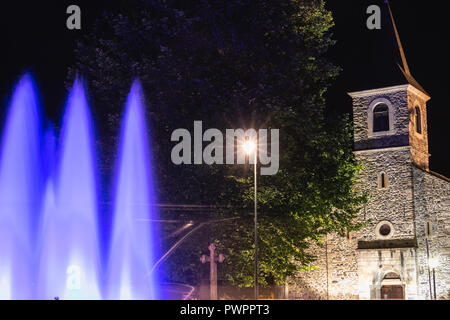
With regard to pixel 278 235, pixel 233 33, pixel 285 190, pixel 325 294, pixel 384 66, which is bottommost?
pixel 325 294

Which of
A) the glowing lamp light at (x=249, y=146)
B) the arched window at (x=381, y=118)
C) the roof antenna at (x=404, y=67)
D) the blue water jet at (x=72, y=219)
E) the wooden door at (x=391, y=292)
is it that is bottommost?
the wooden door at (x=391, y=292)

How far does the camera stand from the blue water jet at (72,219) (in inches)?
981

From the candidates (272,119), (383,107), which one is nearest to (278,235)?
(272,119)

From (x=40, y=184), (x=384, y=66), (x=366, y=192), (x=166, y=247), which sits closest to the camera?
(x=40, y=184)

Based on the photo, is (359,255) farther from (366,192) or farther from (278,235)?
(278,235)

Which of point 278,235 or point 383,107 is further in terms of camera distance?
point 383,107

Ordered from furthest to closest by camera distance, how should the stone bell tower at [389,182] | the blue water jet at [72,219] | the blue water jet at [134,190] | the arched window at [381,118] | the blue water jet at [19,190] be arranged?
the arched window at [381,118] → the stone bell tower at [389,182] → the blue water jet at [134,190] → the blue water jet at [72,219] → the blue water jet at [19,190]

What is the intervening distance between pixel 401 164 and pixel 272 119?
15474 millimetres


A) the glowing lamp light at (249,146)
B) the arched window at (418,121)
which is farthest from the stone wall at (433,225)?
the glowing lamp light at (249,146)

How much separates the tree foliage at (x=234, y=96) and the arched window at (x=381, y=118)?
435 inches

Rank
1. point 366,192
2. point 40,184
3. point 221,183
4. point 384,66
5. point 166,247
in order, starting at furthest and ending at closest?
point 384,66 → point 366,192 → point 166,247 → point 221,183 → point 40,184

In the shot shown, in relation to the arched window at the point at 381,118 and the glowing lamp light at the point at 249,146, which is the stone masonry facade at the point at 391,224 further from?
the glowing lamp light at the point at 249,146

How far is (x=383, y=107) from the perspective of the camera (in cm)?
4525

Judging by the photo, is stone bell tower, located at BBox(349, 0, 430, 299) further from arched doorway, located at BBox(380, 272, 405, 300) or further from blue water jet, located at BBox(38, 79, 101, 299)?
blue water jet, located at BBox(38, 79, 101, 299)
